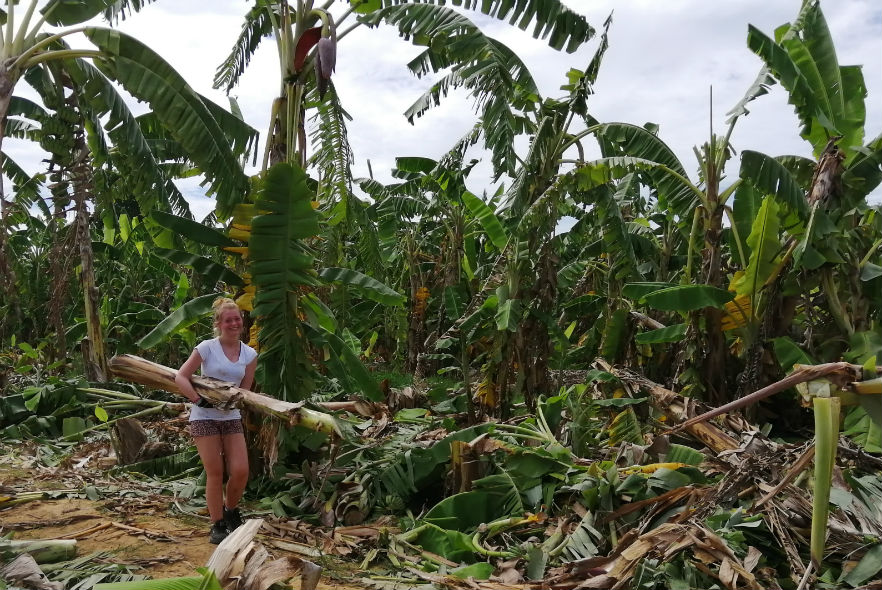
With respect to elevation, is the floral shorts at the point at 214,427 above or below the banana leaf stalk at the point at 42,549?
above

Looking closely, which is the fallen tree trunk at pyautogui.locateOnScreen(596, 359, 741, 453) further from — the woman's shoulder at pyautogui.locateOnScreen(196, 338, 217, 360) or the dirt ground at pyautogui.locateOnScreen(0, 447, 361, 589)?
the woman's shoulder at pyautogui.locateOnScreen(196, 338, 217, 360)

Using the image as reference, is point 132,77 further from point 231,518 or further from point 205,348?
point 231,518

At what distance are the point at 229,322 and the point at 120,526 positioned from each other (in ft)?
4.99

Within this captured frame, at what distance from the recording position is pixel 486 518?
4.96 meters

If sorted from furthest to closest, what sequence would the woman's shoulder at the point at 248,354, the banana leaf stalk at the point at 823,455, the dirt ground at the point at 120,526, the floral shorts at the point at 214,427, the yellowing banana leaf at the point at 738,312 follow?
the yellowing banana leaf at the point at 738,312
the woman's shoulder at the point at 248,354
the floral shorts at the point at 214,427
the dirt ground at the point at 120,526
the banana leaf stalk at the point at 823,455

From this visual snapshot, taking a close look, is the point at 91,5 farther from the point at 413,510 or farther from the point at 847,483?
the point at 847,483

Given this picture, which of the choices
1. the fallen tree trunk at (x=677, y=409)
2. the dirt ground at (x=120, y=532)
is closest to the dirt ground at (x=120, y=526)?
the dirt ground at (x=120, y=532)

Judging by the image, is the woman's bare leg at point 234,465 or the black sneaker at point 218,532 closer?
the black sneaker at point 218,532

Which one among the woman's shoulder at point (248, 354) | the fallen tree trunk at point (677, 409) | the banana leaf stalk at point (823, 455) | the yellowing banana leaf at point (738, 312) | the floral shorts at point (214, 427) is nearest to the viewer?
the banana leaf stalk at point (823, 455)

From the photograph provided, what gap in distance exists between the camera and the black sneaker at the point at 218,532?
4500 mm

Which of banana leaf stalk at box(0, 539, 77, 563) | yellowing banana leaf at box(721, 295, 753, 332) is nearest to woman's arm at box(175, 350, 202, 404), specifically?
banana leaf stalk at box(0, 539, 77, 563)

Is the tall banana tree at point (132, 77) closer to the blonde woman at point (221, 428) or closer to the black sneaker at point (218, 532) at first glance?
the blonde woman at point (221, 428)

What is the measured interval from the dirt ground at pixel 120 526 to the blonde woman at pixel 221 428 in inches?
9.1

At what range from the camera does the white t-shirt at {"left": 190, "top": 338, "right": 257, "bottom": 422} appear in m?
4.58
